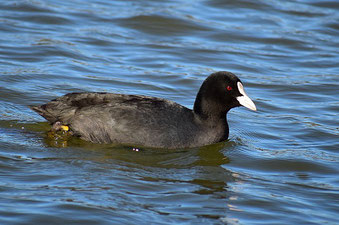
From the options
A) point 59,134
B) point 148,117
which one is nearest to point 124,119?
point 148,117

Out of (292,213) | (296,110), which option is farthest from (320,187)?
(296,110)

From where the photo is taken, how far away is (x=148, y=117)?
7215 mm

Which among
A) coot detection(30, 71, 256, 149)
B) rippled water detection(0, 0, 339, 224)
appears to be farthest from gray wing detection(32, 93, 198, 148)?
rippled water detection(0, 0, 339, 224)

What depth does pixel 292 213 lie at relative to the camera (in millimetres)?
5781

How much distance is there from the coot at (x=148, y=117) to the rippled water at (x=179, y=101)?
0.16 metres

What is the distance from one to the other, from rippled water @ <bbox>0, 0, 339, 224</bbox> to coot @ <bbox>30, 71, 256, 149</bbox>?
0.16m

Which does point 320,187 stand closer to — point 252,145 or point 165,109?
point 252,145

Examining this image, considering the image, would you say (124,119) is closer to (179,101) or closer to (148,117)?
(148,117)

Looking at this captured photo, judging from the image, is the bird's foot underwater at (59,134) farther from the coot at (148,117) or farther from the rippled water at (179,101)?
the rippled water at (179,101)

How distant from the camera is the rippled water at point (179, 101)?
5738 mm

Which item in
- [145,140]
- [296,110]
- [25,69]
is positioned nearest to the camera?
[145,140]

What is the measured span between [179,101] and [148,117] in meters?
2.36

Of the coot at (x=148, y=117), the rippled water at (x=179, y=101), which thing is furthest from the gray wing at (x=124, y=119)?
the rippled water at (x=179, y=101)

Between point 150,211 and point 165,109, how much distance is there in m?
2.05
